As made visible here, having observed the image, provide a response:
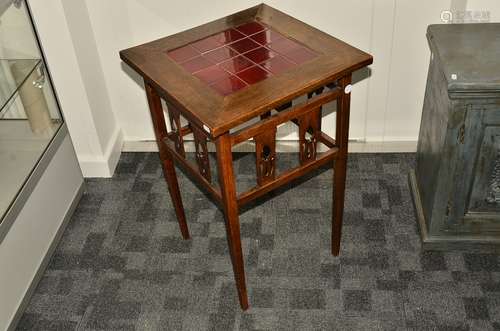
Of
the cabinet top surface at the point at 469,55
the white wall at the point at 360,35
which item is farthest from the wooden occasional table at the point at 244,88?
the white wall at the point at 360,35

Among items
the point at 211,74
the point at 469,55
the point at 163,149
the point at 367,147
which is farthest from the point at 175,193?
the point at 469,55

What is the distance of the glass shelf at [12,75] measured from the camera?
229cm

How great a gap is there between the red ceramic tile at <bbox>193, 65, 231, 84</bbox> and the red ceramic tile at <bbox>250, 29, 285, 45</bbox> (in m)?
0.22

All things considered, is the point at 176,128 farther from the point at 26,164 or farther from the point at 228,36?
the point at 26,164

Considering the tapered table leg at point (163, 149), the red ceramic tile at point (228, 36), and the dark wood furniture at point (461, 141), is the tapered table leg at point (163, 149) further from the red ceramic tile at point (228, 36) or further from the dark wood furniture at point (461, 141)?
the dark wood furniture at point (461, 141)

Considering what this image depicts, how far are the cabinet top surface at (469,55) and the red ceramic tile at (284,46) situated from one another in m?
0.50

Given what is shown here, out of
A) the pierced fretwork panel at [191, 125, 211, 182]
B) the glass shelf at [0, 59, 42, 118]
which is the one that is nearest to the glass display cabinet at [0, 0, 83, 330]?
the glass shelf at [0, 59, 42, 118]

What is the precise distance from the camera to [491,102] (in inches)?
75.6

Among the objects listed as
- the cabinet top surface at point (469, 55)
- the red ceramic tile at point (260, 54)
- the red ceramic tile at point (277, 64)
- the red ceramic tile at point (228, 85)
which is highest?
the red ceramic tile at point (260, 54)

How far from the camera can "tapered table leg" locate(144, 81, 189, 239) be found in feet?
6.69

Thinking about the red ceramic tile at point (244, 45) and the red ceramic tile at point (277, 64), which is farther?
the red ceramic tile at point (244, 45)

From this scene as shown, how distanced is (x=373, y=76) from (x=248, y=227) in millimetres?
908

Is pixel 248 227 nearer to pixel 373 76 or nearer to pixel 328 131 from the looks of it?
pixel 328 131

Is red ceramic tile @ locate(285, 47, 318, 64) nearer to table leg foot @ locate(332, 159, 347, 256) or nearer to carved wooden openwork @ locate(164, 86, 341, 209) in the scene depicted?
carved wooden openwork @ locate(164, 86, 341, 209)
